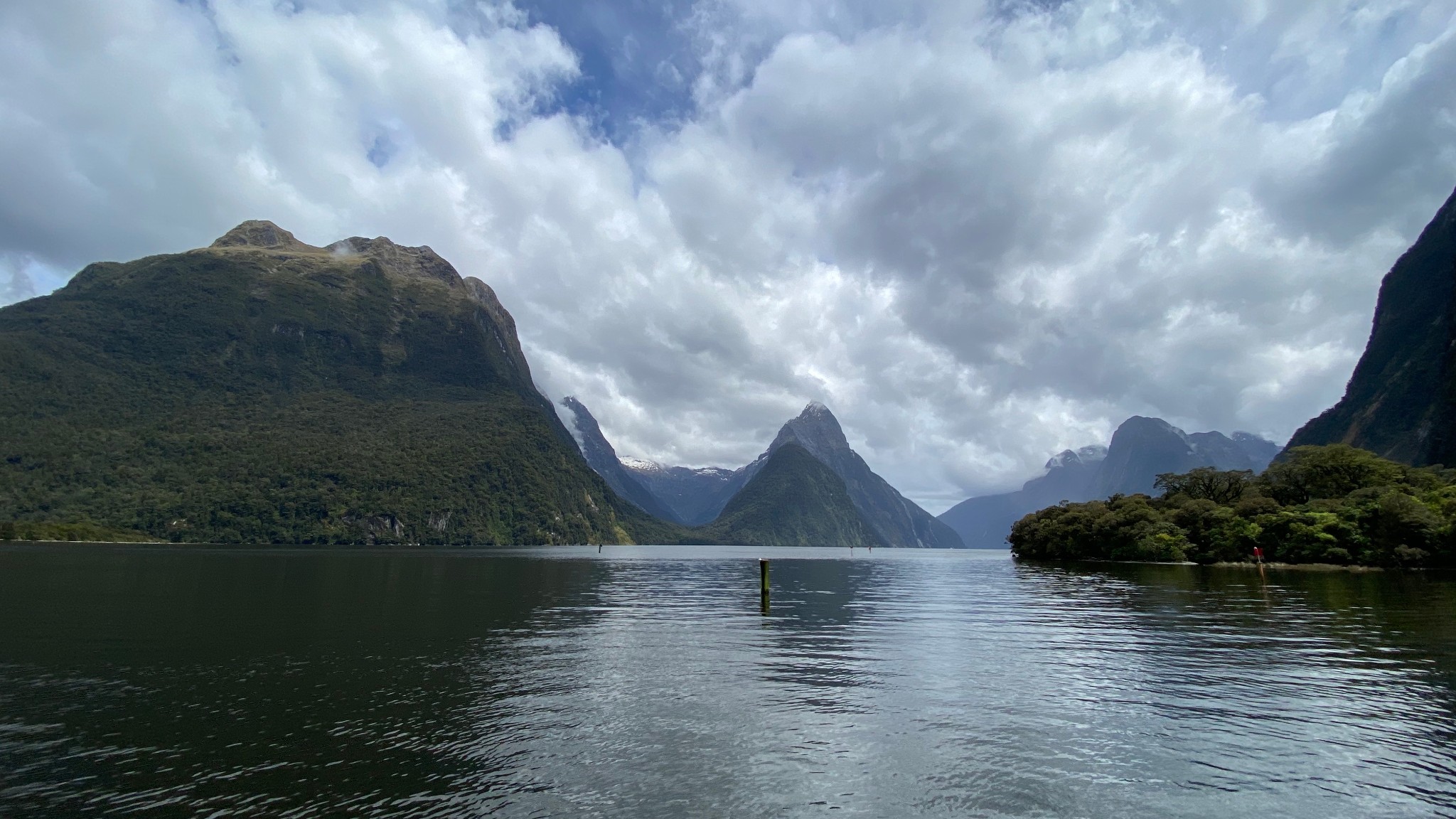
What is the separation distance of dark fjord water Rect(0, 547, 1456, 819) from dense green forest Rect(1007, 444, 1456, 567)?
5099cm

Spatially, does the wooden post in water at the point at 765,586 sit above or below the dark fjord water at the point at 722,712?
above

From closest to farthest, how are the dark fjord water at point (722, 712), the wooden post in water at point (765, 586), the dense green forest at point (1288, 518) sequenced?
the dark fjord water at point (722, 712)
the wooden post in water at point (765, 586)
the dense green forest at point (1288, 518)

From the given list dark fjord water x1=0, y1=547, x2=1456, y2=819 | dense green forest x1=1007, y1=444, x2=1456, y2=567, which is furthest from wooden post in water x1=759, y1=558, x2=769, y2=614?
dense green forest x1=1007, y1=444, x2=1456, y2=567

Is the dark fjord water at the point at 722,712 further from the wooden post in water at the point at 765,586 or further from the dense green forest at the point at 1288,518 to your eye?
the dense green forest at the point at 1288,518

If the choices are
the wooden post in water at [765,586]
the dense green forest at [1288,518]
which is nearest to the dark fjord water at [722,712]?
the wooden post in water at [765,586]

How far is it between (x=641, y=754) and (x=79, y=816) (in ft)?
38.5

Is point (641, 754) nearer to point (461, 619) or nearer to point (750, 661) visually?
point (750, 661)

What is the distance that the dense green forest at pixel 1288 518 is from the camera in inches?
3447

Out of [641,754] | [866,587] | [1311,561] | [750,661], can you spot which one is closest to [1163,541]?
[1311,561]

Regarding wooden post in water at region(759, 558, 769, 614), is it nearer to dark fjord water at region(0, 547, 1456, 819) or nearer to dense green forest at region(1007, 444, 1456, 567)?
dark fjord water at region(0, 547, 1456, 819)

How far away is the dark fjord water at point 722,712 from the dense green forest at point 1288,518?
5099cm

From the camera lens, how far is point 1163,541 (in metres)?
122

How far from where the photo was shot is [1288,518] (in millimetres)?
101688

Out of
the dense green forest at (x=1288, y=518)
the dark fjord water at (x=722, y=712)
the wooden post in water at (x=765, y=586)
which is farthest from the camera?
the dense green forest at (x=1288, y=518)
